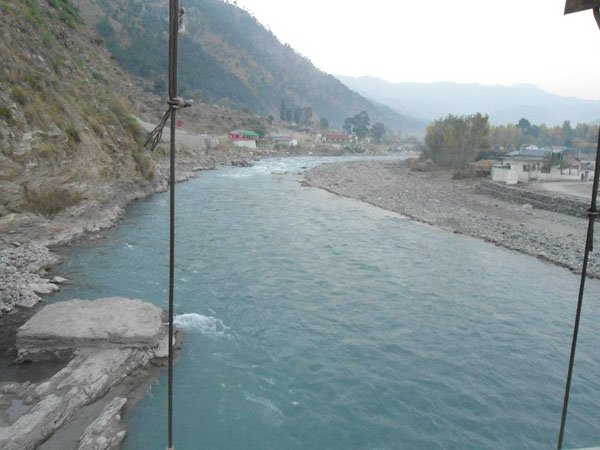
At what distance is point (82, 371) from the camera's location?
7.04 meters

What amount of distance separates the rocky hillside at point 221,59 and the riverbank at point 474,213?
169 feet

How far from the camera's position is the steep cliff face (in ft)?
46.0

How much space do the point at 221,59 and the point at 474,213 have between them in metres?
119

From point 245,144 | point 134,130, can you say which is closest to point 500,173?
point 134,130

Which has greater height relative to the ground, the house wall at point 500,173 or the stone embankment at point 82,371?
the house wall at point 500,173

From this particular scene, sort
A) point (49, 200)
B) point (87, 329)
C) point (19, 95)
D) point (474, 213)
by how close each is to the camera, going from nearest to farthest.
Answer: point (87, 329) < point (19, 95) < point (49, 200) < point (474, 213)

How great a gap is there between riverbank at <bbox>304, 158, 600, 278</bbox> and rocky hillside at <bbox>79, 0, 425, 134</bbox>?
51.5 meters

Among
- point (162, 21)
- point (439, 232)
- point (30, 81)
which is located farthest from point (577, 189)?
point (162, 21)

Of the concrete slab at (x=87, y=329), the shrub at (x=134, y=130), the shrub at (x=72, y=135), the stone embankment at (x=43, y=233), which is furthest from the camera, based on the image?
the shrub at (x=134, y=130)

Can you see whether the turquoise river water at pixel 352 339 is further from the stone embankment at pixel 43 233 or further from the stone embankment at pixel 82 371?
the stone embankment at pixel 43 233

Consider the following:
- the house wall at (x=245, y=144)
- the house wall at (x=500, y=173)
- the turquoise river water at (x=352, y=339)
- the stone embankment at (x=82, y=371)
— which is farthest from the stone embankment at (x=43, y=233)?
the house wall at (x=245, y=144)

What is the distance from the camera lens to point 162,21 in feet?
374

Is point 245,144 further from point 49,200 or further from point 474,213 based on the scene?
point 49,200

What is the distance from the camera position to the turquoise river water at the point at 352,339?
22.3 feet
